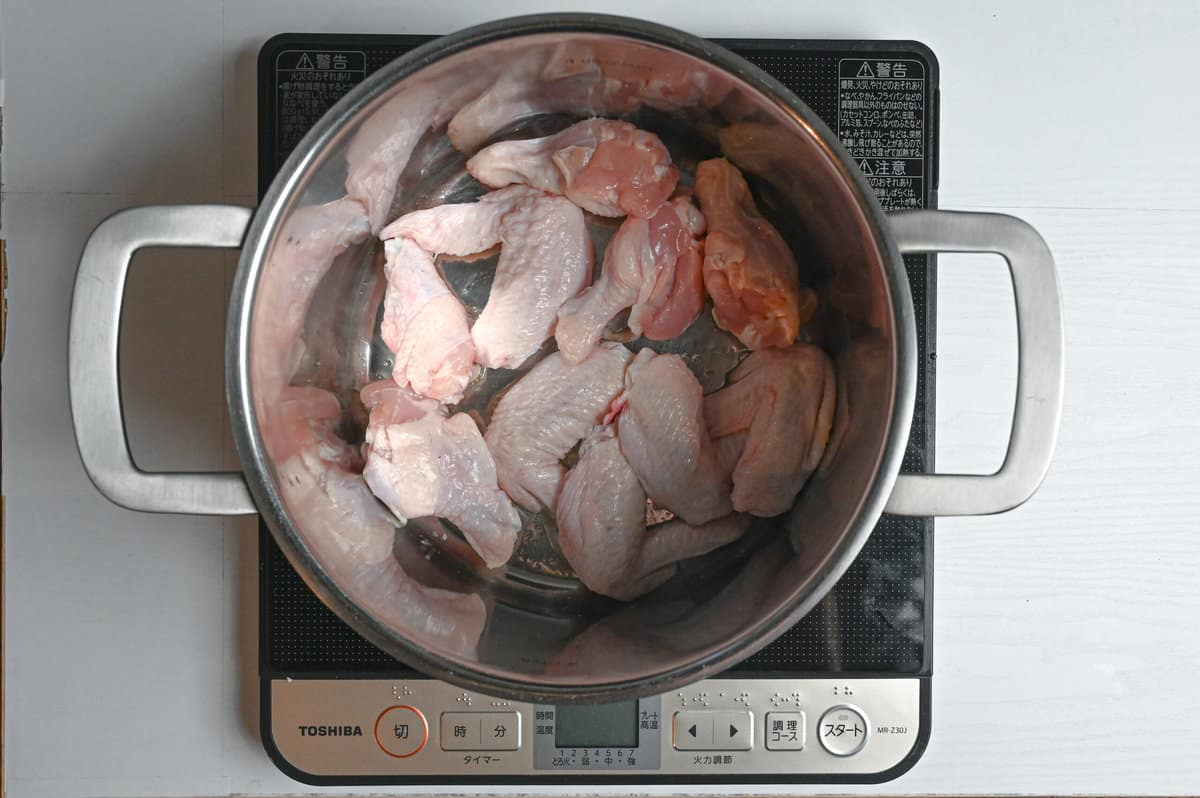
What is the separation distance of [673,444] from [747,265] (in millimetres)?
180

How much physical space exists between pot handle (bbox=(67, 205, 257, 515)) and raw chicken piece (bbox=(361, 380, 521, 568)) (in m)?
0.17

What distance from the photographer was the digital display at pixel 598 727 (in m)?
0.80

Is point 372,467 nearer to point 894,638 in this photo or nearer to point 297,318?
point 297,318

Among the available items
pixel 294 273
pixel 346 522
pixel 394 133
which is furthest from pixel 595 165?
pixel 346 522

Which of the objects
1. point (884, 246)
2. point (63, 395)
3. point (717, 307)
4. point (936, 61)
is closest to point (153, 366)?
point (63, 395)

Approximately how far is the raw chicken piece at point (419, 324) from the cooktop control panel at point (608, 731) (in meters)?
0.29

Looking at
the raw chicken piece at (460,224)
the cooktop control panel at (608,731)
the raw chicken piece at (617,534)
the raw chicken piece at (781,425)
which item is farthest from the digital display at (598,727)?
the raw chicken piece at (460,224)

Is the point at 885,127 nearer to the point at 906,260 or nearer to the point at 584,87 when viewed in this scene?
the point at 906,260

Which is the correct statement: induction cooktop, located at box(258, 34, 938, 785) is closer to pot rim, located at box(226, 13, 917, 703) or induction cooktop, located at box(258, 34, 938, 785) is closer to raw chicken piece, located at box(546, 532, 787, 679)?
raw chicken piece, located at box(546, 532, 787, 679)

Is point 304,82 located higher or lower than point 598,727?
higher

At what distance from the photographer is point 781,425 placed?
77 cm

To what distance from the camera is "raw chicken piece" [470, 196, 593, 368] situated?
82cm

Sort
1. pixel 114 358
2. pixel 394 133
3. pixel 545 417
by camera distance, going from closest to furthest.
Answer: pixel 114 358
pixel 394 133
pixel 545 417

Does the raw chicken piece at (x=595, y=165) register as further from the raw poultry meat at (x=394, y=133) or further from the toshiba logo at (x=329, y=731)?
the toshiba logo at (x=329, y=731)
